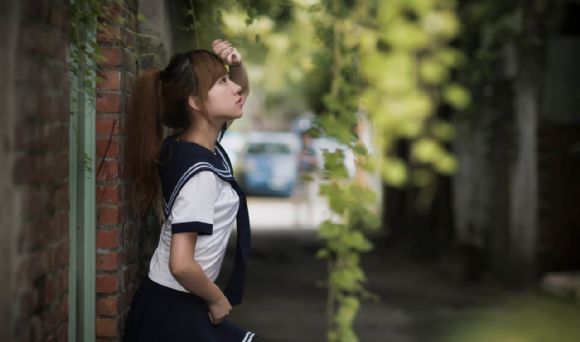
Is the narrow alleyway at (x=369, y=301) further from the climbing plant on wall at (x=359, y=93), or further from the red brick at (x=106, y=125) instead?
the red brick at (x=106, y=125)

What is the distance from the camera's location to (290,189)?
27875 mm

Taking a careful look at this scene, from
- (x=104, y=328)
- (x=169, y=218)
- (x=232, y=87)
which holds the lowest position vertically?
(x=104, y=328)

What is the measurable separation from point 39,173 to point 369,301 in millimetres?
7401

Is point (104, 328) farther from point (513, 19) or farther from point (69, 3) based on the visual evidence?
point (513, 19)

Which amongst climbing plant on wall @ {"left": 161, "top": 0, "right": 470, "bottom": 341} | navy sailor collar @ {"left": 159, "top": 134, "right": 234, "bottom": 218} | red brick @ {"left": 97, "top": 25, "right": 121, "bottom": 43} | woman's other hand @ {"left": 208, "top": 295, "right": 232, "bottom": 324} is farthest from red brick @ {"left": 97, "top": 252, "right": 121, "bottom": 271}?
climbing plant on wall @ {"left": 161, "top": 0, "right": 470, "bottom": 341}

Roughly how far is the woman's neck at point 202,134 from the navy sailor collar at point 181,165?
0.15 feet

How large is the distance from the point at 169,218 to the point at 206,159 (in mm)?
241

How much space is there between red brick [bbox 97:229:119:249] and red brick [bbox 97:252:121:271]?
0.10ft

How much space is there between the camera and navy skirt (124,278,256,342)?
10.9 ft

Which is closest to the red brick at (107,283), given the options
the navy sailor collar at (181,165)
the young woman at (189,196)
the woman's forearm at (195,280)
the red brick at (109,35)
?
the young woman at (189,196)

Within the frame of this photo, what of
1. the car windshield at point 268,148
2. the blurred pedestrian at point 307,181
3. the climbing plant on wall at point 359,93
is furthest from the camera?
the car windshield at point 268,148

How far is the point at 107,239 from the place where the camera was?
3744 millimetres

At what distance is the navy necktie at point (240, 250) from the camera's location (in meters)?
3.43

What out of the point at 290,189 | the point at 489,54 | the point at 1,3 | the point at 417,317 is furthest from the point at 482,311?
the point at 290,189
